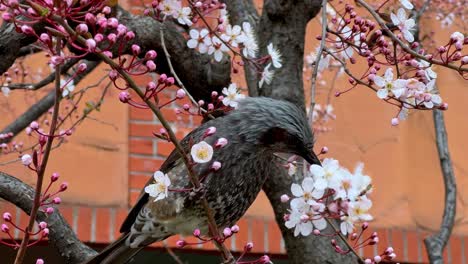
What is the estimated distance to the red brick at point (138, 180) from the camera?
488cm

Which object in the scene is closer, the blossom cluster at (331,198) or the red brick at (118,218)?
the blossom cluster at (331,198)

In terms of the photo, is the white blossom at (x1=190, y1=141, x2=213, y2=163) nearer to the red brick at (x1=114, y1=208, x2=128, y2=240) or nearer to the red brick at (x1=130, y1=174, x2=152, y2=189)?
the red brick at (x1=114, y1=208, x2=128, y2=240)

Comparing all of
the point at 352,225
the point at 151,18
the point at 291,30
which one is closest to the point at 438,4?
the point at 291,30

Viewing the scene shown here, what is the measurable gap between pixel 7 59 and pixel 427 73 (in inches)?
50.2

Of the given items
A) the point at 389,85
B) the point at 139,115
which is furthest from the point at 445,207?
the point at 389,85

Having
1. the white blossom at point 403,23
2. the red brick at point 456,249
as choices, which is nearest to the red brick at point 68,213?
the red brick at point 456,249

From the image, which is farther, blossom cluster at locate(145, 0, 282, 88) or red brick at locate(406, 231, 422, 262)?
red brick at locate(406, 231, 422, 262)

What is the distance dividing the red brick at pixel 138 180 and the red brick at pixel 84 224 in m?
0.30

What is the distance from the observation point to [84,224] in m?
4.67

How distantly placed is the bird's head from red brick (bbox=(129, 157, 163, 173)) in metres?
2.19

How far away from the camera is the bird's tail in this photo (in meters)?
2.93

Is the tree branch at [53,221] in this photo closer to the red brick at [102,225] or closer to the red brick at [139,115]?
the red brick at [102,225]

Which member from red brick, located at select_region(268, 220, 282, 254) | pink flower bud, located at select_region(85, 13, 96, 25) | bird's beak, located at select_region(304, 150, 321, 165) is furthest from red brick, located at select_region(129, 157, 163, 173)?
pink flower bud, located at select_region(85, 13, 96, 25)

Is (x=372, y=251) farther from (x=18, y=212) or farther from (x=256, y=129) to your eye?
(x=256, y=129)
